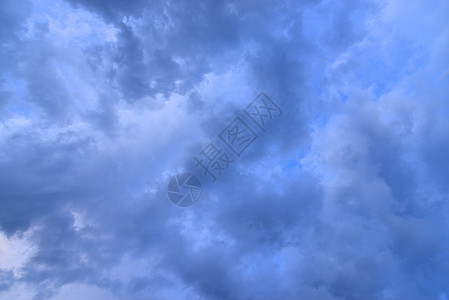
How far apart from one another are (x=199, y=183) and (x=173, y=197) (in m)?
6.77

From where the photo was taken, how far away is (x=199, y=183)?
2554 inches

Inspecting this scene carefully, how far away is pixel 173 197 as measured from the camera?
63594mm
